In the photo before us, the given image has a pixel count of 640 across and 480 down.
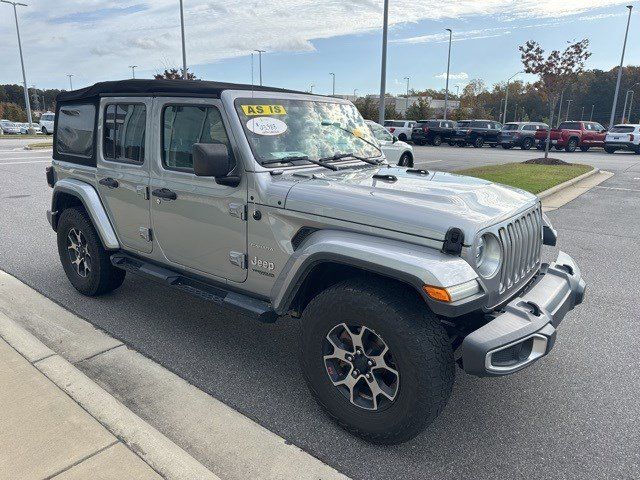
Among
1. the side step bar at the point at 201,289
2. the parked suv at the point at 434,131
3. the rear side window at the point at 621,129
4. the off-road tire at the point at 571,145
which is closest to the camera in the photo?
the side step bar at the point at 201,289

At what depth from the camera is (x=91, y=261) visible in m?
4.54

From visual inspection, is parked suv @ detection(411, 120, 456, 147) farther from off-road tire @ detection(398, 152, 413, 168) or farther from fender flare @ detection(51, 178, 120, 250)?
fender flare @ detection(51, 178, 120, 250)

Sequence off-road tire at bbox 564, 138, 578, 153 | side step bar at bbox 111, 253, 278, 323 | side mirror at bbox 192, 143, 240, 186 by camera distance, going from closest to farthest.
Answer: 1. side mirror at bbox 192, 143, 240, 186
2. side step bar at bbox 111, 253, 278, 323
3. off-road tire at bbox 564, 138, 578, 153

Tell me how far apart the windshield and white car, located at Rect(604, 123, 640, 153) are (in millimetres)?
26742

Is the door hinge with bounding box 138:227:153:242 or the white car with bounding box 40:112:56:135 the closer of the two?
the door hinge with bounding box 138:227:153:242

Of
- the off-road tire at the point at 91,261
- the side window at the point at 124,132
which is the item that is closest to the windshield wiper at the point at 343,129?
the side window at the point at 124,132

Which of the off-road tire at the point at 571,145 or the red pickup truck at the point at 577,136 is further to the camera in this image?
the off-road tire at the point at 571,145

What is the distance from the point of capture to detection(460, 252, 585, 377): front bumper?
7.72 ft

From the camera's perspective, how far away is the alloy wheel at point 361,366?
2.62 meters

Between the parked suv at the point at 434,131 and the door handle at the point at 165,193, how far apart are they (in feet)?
96.6

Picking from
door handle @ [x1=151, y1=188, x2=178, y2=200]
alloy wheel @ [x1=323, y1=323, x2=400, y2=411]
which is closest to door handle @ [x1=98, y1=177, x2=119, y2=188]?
door handle @ [x1=151, y1=188, x2=178, y2=200]

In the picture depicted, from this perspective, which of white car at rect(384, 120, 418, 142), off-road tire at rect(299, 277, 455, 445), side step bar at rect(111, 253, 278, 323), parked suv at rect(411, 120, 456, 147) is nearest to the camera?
off-road tire at rect(299, 277, 455, 445)

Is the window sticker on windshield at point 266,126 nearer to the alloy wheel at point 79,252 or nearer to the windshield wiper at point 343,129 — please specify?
the windshield wiper at point 343,129

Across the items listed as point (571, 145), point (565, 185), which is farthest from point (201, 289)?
point (571, 145)
